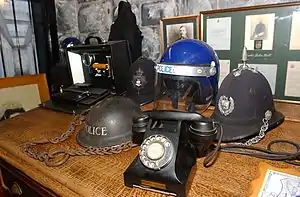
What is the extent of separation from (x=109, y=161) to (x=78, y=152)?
3.6 inches

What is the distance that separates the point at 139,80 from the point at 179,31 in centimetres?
30

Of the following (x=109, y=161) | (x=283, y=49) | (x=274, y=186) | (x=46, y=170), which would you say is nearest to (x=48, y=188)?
(x=46, y=170)

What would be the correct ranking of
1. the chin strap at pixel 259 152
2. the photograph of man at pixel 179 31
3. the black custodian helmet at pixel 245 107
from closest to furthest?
the chin strap at pixel 259 152, the black custodian helmet at pixel 245 107, the photograph of man at pixel 179 31

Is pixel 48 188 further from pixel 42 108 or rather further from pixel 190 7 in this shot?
pixel 190 7

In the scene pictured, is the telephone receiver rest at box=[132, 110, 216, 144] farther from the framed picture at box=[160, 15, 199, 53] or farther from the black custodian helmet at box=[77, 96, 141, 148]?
the framed picture at box=[160, 15, 199, 53]

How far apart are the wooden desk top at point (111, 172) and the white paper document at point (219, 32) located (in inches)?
15.6

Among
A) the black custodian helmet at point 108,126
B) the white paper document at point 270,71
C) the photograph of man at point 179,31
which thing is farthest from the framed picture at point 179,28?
the black custodian helmet at point 108,126

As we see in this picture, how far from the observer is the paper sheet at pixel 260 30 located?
0.81 metres

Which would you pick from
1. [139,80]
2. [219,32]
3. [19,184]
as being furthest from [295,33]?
[19,184]

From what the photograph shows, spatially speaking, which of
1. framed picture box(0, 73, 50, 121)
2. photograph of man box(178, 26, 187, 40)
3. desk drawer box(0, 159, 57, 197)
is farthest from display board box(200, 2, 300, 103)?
framed picture box(0, 73, 50, 121)

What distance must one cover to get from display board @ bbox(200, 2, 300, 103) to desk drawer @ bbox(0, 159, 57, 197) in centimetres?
77

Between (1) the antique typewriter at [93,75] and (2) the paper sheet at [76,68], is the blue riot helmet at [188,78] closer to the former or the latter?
(1) the antique typewriter at [93,75]

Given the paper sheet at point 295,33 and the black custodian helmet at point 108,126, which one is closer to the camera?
the black custodian helmet at point 108,126

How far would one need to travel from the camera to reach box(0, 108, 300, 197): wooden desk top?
420mm
